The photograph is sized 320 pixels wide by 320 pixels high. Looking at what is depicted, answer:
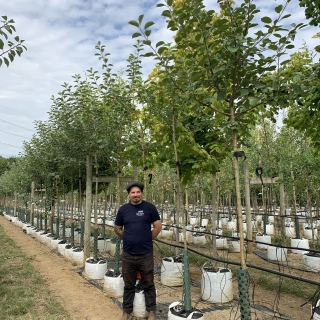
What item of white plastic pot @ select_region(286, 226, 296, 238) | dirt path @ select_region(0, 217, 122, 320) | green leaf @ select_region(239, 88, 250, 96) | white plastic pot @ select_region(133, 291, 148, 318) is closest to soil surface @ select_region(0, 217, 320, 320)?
dirt path @ select_region(0, 217, 122, 320)

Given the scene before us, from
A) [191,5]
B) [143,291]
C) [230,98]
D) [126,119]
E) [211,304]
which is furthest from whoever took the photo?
[126,119]

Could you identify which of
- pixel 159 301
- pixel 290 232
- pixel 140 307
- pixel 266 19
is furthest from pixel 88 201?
pixel 290 232

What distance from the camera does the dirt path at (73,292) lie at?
450cm

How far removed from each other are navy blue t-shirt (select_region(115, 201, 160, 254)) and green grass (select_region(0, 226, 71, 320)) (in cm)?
165

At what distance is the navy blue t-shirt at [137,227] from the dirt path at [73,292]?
50.0 inches

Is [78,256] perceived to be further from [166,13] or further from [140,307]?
[166,13]

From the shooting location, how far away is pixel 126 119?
5941mm

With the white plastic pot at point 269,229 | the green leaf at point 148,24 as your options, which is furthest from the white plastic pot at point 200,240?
the green leaf at point 148,24

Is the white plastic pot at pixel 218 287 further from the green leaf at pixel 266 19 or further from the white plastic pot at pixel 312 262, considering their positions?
the green leaf at pixel 266 19

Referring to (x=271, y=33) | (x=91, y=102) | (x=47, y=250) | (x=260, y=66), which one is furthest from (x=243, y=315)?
(x=47, y=250)

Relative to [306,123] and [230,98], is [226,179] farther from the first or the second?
[230,98]

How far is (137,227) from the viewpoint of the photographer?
3.76 m

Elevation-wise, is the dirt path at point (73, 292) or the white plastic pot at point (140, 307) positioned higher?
the white plastic pot at point (140, 307)

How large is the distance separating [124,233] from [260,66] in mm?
2510
